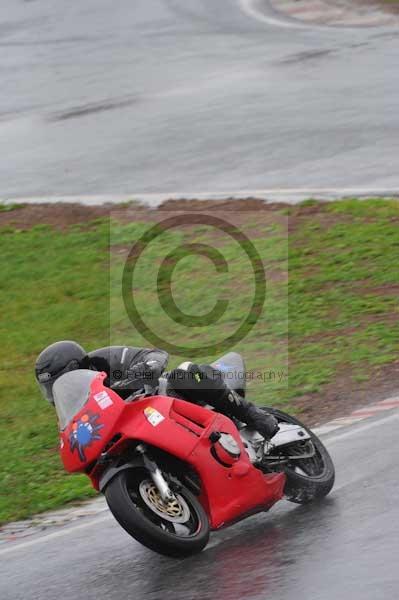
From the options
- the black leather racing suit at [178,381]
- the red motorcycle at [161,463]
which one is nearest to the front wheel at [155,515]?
the red motorcycle at [161,463]

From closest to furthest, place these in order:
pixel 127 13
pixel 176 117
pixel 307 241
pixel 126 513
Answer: pixel 126 513, pixel 307 241, pixel 176 117, pixel 127 13

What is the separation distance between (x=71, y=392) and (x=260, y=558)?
1480 mm

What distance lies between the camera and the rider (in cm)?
705

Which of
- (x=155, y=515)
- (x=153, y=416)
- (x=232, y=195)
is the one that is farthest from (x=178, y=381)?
(x=232, y=195)

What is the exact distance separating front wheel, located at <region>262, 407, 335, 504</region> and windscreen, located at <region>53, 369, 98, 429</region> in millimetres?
1464

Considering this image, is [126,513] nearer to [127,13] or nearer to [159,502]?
[159,502]

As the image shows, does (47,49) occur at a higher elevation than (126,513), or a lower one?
higher

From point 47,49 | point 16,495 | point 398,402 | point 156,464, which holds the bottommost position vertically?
point 16,495

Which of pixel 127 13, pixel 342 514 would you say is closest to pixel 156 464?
pixel 342 514

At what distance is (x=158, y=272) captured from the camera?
13.6 m

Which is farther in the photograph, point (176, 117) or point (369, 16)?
point (369, 16)

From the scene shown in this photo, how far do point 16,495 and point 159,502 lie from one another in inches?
116

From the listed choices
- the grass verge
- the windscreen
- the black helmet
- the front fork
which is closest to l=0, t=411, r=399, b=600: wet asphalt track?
the front fork

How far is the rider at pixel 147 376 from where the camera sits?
7047 millimetres
